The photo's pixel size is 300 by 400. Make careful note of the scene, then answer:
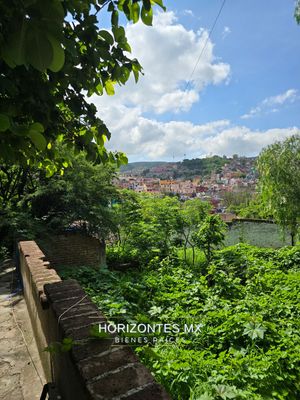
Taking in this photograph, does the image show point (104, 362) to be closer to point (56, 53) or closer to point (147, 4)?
point (56, 53)

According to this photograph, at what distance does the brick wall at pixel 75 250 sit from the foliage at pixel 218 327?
171cm

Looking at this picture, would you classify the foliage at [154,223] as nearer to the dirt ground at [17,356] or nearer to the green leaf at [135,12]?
the dirt ground at [17,356]

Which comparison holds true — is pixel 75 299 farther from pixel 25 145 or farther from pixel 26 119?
pixel 26 119

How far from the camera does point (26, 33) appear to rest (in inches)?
24.5

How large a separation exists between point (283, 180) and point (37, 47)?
11.4m

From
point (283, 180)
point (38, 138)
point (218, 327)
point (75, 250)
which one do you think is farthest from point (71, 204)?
point (283, 180)

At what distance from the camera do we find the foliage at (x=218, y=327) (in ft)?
7.57

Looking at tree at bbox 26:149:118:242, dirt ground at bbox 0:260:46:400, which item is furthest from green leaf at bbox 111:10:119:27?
tree at bbox 26:149:118:242

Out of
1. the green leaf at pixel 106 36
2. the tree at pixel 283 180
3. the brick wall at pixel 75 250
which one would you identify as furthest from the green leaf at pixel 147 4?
the tree at pixel 283 180

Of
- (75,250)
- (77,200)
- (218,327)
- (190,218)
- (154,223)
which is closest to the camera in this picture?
(218,327)

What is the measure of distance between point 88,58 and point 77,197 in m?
5.96

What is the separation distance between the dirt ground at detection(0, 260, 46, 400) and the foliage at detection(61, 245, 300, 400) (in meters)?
0.82

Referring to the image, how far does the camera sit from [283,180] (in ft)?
35.3

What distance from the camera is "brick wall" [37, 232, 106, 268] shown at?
7133mm
